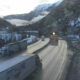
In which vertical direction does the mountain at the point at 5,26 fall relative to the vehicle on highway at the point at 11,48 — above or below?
above

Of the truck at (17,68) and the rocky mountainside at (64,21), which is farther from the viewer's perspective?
the rocky mountainside at (64,21)

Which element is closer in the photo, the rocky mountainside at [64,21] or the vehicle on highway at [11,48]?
the vehicle on highway at [11,48]

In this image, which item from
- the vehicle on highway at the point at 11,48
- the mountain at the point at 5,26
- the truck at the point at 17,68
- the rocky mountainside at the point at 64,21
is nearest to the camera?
the truck at the point at 17,68

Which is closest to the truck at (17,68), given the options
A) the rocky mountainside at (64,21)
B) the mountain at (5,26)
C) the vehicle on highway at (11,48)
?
the vehicle on highway at (11,48)

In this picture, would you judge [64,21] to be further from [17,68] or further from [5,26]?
[17,68]

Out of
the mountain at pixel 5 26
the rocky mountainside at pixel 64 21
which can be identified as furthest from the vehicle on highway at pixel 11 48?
the mountain at pixel 5 26

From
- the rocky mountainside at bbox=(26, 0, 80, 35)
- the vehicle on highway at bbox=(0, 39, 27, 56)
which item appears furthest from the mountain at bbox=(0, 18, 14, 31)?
the vehicle on highway at bbox=(0, 39, 27, 56)

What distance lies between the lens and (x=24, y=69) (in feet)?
70.3

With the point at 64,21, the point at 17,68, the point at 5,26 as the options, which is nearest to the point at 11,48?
the point at 17,68

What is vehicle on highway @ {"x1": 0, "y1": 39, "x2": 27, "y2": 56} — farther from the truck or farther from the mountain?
the mountain

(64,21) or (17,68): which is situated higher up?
(64,21)

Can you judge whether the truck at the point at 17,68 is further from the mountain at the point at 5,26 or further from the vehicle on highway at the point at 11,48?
the mountain at the point at 5,26

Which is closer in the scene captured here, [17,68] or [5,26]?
[17,68]

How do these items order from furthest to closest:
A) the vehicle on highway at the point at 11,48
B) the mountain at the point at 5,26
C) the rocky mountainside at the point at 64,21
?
the mountain at the point at 5,26, the rocky mountainside at the point at 64,21, the vehicle on highway at the point at 11,48
